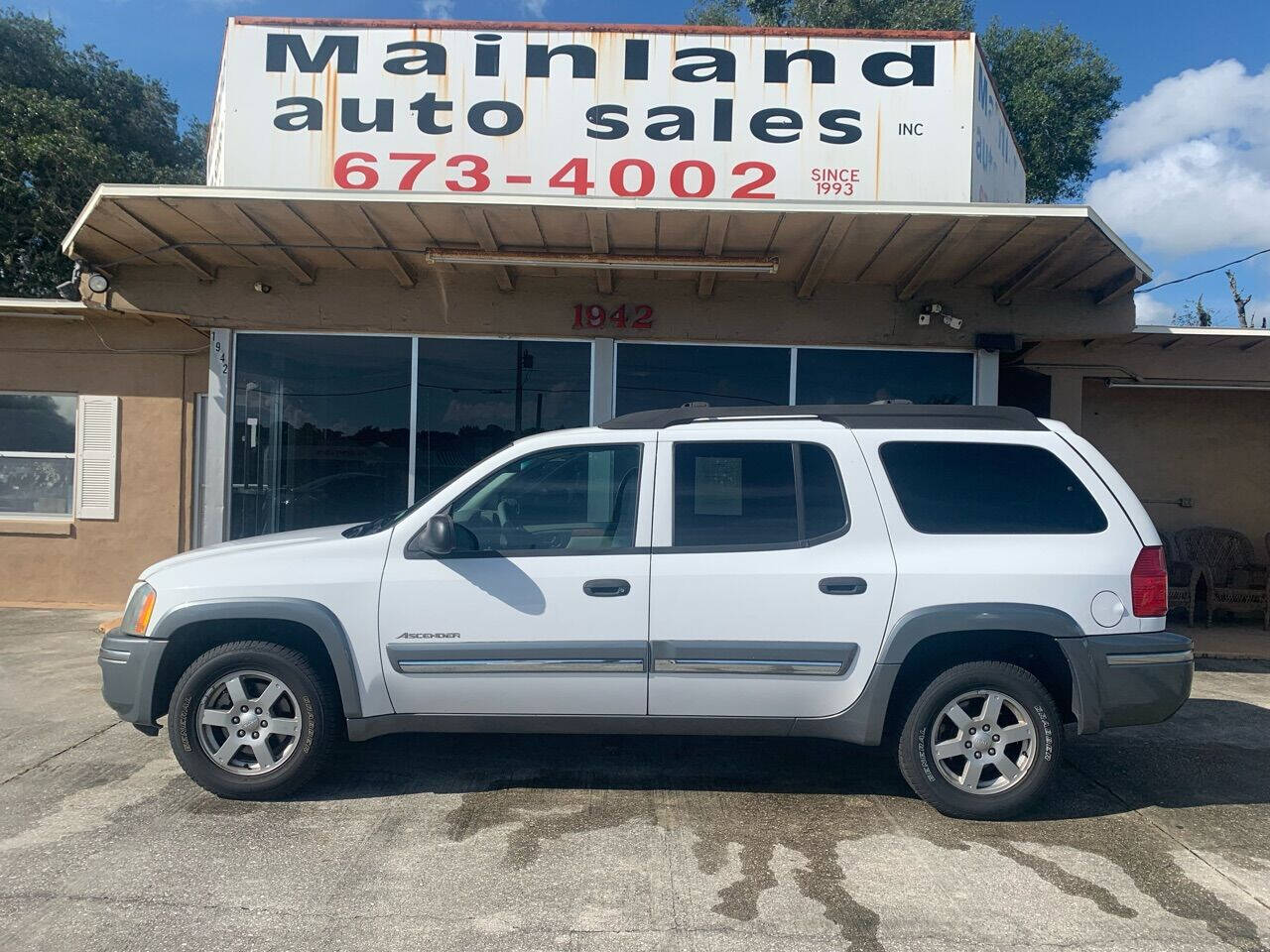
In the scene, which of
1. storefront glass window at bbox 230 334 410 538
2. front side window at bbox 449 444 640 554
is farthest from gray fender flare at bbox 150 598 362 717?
storefront glass window at bbox 230 334 410 538

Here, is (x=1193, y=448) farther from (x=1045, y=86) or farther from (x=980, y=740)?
(x=1045, y=86)

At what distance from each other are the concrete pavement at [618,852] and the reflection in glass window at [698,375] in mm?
4045

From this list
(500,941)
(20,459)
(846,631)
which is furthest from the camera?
(20,459)

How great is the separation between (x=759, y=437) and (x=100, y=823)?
12.0 feet

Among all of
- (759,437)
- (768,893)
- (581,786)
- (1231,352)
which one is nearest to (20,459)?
(581,786)

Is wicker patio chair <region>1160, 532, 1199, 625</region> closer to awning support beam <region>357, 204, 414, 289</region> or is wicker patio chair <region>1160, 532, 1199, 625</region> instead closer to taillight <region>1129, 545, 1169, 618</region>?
taillight <region>1129, 545, 1169, 618</region>

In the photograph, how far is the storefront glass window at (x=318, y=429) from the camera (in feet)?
29.8

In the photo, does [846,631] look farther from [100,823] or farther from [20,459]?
[20,459]

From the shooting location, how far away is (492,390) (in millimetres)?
9078

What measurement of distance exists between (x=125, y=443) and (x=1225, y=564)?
38.8 ft

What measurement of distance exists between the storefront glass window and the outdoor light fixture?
4.35 feet

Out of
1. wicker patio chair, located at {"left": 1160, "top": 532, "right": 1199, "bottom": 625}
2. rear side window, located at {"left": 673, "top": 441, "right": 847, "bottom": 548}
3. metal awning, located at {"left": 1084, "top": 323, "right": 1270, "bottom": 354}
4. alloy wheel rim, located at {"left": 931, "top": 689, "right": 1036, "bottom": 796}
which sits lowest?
alloy wheel rim, located at {"left": 931, "top": 689, "right": 1036, "bottom": 796}

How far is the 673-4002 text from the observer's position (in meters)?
8.52

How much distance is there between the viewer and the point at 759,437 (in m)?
4.77
